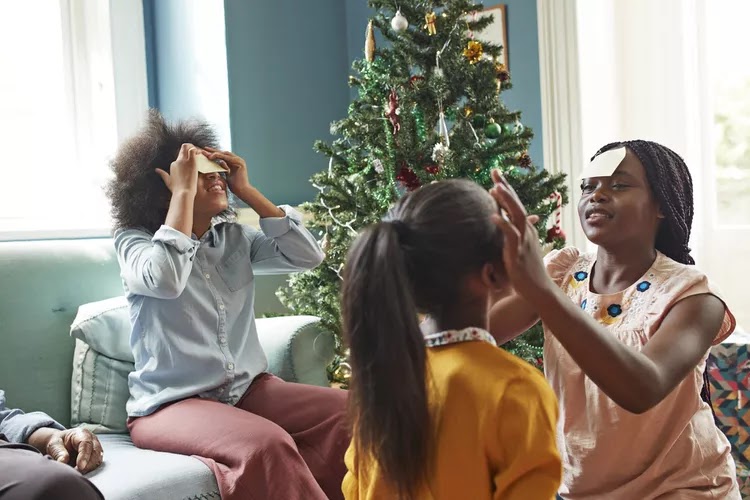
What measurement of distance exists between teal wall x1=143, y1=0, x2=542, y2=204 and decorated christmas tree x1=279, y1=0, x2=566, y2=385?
73cm

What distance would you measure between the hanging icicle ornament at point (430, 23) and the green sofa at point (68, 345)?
899 mm

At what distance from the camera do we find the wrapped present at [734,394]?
222cm

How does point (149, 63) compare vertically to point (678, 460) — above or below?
above

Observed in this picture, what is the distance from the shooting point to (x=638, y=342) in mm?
1237

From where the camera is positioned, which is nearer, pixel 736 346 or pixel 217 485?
pixel 217 485

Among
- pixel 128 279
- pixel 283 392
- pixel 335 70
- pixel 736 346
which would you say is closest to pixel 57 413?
pixel 128 279

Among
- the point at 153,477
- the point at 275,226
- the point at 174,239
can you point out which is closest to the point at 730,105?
the point at 275,226

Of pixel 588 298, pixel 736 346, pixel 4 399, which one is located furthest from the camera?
pixel 736 346

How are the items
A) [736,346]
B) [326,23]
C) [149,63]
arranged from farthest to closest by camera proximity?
[326,23]
[149,63]
[736,346]

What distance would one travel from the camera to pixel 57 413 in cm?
211

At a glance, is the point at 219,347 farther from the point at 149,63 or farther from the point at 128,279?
the point at 149,63

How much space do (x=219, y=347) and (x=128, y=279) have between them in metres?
0.28

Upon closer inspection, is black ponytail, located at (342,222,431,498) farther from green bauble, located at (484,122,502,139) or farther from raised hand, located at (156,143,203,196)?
green bauble, located at (484,122,502,139)

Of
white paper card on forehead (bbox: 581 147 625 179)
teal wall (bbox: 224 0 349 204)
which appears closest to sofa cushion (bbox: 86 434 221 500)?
white paper card on forehead (bbox: 581 147 625 179)
